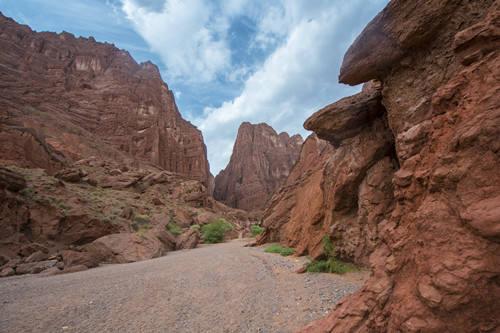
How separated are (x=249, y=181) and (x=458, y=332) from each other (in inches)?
3230

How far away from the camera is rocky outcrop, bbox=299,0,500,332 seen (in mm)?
1765

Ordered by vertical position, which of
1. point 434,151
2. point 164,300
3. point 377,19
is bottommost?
point 164,300

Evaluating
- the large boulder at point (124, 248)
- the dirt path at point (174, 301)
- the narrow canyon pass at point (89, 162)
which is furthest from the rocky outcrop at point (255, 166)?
the dirt path at point (174, 301)

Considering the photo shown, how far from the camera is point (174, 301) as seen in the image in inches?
186

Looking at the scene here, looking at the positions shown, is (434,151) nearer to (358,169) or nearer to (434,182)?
(434,182)

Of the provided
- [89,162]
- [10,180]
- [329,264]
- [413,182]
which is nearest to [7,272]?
[10,180]

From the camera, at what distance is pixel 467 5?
11.5 feet

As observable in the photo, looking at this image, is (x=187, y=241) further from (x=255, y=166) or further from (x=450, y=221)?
(x=255, y=166)

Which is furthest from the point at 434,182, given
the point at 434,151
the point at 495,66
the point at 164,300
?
the point at 164,300

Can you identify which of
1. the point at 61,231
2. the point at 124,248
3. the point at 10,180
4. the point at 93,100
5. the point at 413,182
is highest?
the point at 93,100

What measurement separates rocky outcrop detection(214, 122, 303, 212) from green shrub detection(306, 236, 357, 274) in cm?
6714

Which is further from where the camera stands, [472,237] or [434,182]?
[434,182]

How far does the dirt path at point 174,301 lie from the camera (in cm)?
366

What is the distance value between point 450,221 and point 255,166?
8604 cm
